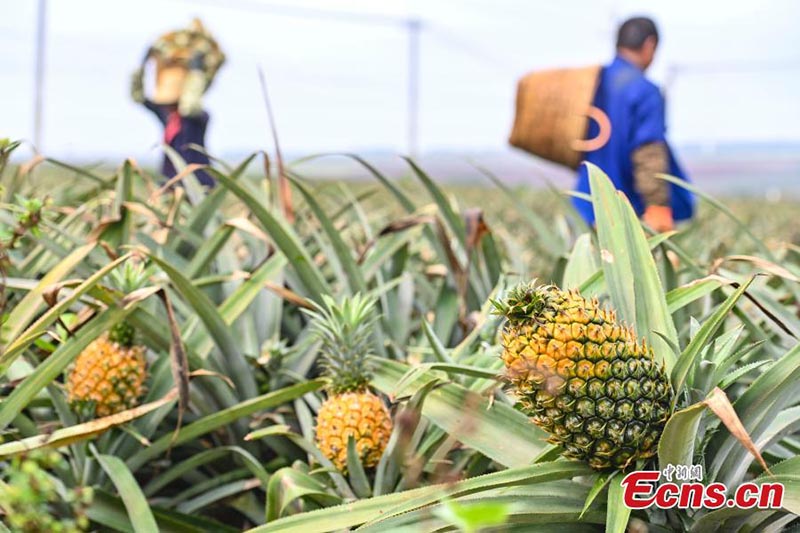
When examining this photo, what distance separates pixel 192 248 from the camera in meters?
2.40

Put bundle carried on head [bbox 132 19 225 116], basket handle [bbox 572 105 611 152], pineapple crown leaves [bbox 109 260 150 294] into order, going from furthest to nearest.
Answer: bundle carried on head [bbox 132 19 225 116] < basket handle [bbox 572 105 611 152] < pineapple crown leaves [bbox 109 260 150 294]

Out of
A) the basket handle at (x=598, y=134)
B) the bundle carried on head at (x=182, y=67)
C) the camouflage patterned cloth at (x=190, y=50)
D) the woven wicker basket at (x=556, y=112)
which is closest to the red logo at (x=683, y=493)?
the basket handle at (x=598, y=134)

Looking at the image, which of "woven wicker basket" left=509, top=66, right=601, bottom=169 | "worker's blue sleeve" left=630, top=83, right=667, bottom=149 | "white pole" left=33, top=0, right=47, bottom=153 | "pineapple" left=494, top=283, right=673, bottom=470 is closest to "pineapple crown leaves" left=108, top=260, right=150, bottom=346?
"pineapple" left=494, top=283, right=673, bottom=470

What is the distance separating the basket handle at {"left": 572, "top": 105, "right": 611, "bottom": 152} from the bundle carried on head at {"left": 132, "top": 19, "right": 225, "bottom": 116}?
1857mm

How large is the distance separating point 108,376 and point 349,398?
44 centimetres

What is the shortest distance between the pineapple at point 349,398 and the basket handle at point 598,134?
254 cm

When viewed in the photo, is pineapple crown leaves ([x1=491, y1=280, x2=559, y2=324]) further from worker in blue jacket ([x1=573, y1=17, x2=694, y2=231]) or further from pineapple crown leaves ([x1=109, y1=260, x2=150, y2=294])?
worker in blue jacket ([x1=573, y1=17, x2=694, y2=231])

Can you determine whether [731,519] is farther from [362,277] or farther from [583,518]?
[362,277]

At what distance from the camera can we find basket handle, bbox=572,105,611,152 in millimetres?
3938

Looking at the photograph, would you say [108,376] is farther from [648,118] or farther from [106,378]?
[648,118]

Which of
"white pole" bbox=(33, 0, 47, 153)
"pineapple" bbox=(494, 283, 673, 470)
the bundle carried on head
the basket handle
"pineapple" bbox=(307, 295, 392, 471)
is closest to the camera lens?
"pineapple" bbox=(494, 283, 673, 470)

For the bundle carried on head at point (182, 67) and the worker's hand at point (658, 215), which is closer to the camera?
the worker's hand at point (658, 215)

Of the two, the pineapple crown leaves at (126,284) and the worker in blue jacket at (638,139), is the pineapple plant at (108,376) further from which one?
the worker in blue jacket at (638,139)

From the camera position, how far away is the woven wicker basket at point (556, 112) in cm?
412
